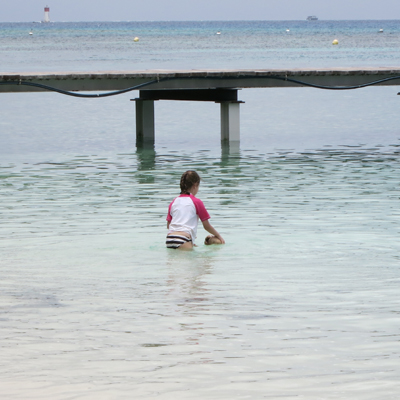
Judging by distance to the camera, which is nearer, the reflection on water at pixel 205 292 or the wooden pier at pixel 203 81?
the reflection on water at pixel 205 292

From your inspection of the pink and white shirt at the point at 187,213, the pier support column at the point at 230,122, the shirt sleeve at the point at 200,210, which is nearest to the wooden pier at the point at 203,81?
the pier support column at the point at 230,122

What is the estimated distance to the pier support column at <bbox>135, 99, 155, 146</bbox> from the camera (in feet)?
71.5

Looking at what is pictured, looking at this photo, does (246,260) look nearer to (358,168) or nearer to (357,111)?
(358,168)

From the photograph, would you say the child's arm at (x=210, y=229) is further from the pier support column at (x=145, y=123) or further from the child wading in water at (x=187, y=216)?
the pier support column at (x=145, y=123)

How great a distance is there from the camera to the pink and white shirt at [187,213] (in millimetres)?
9250

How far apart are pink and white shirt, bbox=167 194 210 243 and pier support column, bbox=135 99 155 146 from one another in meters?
12.5

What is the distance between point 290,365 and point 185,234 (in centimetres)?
390

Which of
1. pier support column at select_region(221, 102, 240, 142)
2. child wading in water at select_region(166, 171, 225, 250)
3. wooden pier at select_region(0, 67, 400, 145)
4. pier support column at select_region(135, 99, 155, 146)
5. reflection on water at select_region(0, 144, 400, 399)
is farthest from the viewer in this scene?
pier support column at select_region(135, 99, 155, 146)

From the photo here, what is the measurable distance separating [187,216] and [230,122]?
1183cm

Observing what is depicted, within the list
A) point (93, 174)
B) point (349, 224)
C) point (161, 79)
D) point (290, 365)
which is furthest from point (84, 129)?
point (290, 365)

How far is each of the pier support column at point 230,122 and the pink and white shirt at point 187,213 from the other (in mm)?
11260

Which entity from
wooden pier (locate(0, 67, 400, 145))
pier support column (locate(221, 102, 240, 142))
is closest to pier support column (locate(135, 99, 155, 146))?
wooden pier (locate(0, 67, 400, 145))

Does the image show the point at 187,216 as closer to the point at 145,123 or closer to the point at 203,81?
the point at 203,81

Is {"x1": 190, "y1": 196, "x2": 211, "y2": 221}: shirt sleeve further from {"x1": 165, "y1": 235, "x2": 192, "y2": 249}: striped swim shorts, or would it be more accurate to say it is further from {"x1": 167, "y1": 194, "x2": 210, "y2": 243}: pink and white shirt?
{"x1": 165, "y1": 235, "x2": 192, "y2": 249}: striped swim shorts
